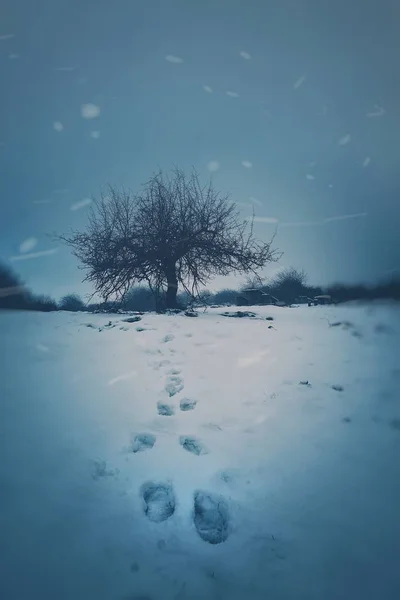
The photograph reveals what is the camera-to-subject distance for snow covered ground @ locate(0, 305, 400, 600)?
2.38 meters

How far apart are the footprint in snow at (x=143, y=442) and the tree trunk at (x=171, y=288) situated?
7568mm

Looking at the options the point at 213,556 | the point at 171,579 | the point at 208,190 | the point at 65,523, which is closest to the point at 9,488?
the point at 65,523

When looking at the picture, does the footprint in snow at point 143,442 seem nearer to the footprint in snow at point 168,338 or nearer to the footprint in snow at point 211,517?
the footprint in snow at point 211,517

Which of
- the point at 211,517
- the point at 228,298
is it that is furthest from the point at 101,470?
the point at 228,298

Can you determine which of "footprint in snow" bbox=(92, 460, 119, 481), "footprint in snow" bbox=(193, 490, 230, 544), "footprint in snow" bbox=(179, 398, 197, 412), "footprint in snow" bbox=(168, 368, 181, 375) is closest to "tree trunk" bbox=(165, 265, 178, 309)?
"footprint in snow" bbox=(168, 368, 181, 375)

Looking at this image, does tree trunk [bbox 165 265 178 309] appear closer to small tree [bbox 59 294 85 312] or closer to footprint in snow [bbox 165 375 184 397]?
small tree [bbox 59 294 85 312]

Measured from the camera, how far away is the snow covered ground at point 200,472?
2.38m

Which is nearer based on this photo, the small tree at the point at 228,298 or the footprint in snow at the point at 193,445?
the footprint in snow at the point at 193,445

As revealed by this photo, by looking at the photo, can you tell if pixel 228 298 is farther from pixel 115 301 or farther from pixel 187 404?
pixel 187 404

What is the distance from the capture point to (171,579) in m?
2.36

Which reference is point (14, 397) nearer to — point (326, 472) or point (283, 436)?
point (283, 436)

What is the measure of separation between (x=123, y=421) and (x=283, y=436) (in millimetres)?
2010

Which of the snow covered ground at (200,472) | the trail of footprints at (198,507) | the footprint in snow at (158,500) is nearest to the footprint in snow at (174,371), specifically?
the snow covered ground at (200,472)

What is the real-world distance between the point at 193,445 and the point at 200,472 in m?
0.36
